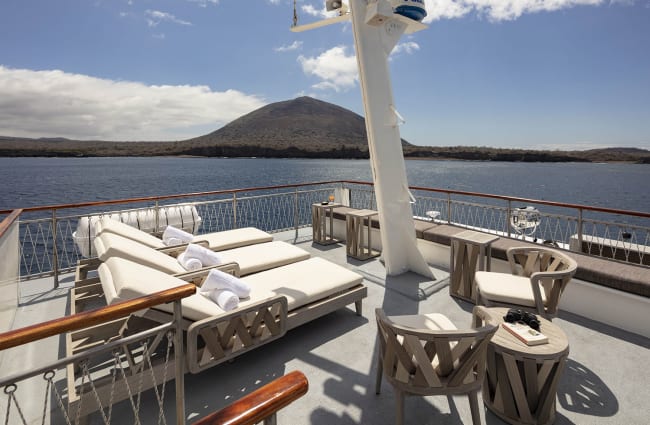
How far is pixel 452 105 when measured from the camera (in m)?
32.0

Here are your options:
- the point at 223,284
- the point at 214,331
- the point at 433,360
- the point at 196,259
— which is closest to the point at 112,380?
the point at 214,331

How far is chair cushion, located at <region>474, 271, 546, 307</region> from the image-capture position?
2.77 metres

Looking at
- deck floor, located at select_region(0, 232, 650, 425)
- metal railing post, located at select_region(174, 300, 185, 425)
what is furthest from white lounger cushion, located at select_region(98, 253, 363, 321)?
metal railing post, located at select_region(174, 300, 185, 425)

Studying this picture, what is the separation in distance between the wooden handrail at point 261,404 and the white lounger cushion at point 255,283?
164cm

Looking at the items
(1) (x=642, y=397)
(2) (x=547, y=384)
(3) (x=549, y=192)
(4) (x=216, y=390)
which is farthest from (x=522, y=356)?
(3) (x=549, y=192)

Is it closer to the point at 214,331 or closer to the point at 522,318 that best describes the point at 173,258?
the point at 214,331

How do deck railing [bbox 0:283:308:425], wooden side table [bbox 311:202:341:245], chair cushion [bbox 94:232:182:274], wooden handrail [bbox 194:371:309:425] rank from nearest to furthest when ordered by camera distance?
wooden handrail [bbox 194:371:309:425] < deck railing [bbox 0:283:308:425] < chair cushion [bbox 94:232:182:274] < wooden side table [bbox 311:202:341:245]

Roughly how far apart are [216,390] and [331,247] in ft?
12.6

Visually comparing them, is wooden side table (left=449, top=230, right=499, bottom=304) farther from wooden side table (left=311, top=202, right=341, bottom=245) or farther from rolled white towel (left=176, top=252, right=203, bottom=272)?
rolled white towel (left=176, top=252, right=203, bottom=272)

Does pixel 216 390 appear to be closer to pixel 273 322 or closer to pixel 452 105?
pixel 273 322

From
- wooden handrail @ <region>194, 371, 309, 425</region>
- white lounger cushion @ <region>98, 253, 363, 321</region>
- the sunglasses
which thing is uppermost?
wooden handrail @ <region>194, 371, 309, 425</region>

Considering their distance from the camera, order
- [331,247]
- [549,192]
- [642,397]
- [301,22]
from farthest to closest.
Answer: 1. [549,192]
2. [331,247]
3. [301,22]
4. [642,397]

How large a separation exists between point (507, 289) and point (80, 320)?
308 cm

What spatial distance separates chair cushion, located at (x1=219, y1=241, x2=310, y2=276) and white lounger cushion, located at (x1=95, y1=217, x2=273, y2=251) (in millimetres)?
224
